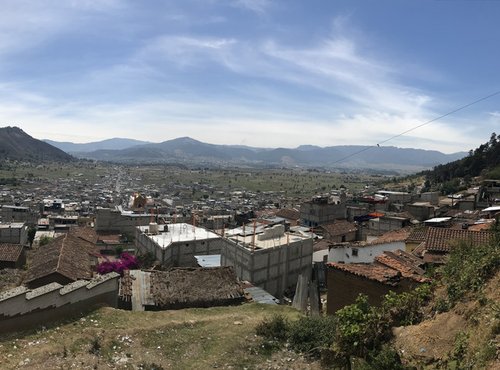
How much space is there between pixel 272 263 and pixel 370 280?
8699mm

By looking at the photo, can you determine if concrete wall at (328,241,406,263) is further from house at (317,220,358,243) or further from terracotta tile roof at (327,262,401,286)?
house at (317,220,358,243)

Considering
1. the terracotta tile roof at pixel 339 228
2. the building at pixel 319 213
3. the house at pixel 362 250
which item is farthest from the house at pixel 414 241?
the building at pixel 319 213

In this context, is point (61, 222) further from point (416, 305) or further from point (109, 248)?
point (416, 305)

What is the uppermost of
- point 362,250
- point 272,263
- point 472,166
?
point 472,166

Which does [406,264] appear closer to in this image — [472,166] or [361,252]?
[361,252]

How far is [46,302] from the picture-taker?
434 inches

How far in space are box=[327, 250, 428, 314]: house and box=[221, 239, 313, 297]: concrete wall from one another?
6.43 m

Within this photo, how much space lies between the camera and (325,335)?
34.8 ft

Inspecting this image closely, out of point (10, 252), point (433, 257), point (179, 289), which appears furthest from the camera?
point (10, 252)

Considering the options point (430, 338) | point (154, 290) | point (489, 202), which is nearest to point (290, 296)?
point (154, 290)

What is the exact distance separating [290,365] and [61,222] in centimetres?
5242

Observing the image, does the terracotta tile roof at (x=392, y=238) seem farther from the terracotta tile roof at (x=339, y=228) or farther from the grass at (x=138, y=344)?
the grass at (x=138, y=344)

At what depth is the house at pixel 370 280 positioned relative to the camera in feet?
40.0

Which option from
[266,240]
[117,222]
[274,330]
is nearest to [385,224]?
[266,240]
